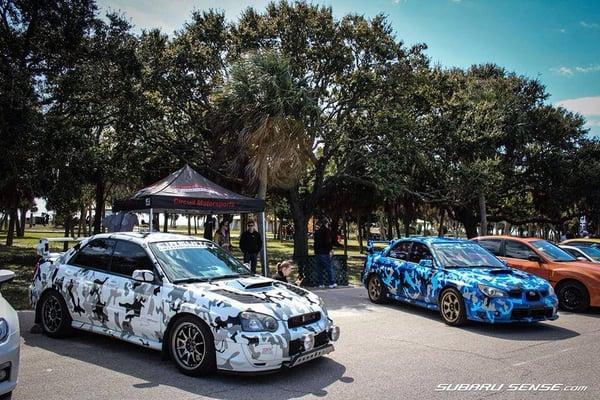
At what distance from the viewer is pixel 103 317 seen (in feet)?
21.3

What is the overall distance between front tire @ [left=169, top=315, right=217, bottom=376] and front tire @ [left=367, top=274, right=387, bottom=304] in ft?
20.3

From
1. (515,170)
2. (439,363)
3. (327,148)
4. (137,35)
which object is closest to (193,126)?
(137,35)

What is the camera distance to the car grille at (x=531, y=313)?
8.19m

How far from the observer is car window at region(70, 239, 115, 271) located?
22.7ft

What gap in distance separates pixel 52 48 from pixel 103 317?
12.1 m

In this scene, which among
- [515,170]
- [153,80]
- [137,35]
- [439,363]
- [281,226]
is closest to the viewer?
[439,363]

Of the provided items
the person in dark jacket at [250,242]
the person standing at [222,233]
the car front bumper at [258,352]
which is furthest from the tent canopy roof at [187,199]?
the car front bumper at [258,352]

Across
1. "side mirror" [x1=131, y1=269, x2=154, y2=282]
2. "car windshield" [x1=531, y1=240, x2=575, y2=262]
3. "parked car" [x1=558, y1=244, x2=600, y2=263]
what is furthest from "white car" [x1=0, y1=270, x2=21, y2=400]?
"parked car" [x1=558, y1=244, x2=600, y2=263]

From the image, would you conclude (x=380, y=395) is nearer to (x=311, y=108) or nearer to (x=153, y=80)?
(x=311, y=108)

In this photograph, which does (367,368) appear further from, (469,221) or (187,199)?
(469,221)

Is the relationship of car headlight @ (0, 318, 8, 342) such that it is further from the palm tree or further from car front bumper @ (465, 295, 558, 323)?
the palm tree

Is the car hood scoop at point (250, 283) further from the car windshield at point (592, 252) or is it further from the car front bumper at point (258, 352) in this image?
the car windshield at point (592, 252)

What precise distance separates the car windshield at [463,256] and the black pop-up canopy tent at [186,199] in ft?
19.2

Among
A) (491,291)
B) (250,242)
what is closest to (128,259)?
(491,291)
